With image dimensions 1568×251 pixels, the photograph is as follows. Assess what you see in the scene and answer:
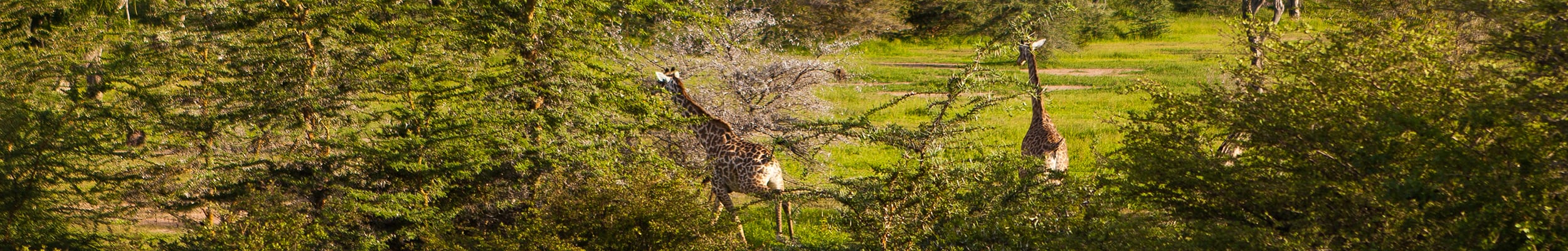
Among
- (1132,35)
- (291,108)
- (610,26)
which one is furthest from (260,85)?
(1132,35)

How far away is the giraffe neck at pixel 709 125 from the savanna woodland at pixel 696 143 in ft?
0.10

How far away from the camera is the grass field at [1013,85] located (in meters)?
12.2

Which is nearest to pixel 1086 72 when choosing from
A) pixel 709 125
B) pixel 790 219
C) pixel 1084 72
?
pixel 1084 72

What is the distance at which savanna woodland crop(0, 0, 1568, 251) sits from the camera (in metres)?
6.04

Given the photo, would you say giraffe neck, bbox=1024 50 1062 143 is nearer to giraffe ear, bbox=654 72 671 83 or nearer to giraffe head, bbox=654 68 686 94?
giraffe head, bbox=654 68 686 94

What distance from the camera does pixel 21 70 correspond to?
12430 millimetres

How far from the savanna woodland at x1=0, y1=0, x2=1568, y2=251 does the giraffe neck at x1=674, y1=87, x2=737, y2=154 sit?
0.03m

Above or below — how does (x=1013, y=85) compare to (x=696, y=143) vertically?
above

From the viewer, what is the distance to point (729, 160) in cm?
1048

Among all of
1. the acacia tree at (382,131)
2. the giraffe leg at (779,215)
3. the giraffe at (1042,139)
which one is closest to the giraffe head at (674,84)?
the acacia tree at (382,131)

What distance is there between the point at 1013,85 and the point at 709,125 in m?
2.82

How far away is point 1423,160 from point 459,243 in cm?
607

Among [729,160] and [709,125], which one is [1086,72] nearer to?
[709,125]

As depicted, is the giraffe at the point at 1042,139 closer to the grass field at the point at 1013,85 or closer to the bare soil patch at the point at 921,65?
the grass field at the point at 1013,85
